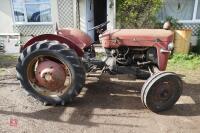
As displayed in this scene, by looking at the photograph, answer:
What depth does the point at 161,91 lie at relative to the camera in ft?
12.8

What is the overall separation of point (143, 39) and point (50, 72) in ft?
5.70

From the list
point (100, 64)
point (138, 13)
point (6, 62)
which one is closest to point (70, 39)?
point (100, 64)

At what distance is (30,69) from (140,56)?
2024mm

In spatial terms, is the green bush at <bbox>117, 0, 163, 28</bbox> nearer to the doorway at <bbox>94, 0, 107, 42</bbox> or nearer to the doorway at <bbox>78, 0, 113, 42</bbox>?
the doorway at <bbox>78, 0, 113, 42</bbox>

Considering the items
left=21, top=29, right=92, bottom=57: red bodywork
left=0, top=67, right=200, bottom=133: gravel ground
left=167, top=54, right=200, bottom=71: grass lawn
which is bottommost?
left=0, top=67, right=200, bottom=133: gravel ground

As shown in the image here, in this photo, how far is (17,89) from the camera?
5.17 m

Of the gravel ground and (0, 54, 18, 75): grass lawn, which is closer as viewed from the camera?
the gravel ground

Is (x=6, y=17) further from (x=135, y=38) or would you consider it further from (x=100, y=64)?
(x=135, y=38)

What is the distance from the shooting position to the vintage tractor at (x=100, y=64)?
3.94 metres

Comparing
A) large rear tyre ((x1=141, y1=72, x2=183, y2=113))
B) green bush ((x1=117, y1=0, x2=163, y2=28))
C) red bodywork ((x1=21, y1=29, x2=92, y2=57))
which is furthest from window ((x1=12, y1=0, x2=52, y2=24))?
large rear tyre ((x1=141, y1=72, x2=183, y2=113))

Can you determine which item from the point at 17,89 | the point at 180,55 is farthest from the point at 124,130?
the point at 180,55

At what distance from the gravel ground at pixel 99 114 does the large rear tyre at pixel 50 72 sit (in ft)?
0.79

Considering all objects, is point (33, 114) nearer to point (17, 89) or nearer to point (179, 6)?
point (17, 89)

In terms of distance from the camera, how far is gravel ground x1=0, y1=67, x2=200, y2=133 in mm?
3594
